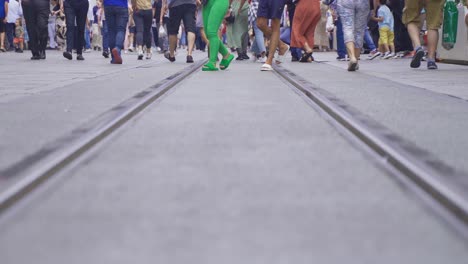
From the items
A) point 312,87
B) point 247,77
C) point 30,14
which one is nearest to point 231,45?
point 30,14

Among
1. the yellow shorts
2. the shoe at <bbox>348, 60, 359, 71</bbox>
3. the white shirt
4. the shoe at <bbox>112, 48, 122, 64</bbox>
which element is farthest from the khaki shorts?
the white shirt

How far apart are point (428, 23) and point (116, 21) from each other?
577 centimetres

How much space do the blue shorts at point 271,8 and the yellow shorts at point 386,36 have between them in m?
5.42

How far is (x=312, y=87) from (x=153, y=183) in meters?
4.39

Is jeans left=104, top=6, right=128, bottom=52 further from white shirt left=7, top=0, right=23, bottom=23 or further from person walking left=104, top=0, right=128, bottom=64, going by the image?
white shirt left=7, top=0, right=23, bottom=23

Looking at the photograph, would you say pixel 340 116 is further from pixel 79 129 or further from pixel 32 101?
pixel 32 101

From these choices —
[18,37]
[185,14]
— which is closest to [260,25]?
[185,14]

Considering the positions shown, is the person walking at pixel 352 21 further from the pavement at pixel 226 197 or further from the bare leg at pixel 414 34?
the pavement at pixel 226 197

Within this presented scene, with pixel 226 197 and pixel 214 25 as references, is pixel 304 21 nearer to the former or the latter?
pixel 214 25

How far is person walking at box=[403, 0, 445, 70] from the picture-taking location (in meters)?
10.0

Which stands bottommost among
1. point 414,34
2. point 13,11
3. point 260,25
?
point 414,34

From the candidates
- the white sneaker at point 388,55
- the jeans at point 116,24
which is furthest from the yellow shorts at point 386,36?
the jeans at point 116,24

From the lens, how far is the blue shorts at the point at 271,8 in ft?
32.8

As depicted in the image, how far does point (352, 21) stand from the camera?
34.1 ft
